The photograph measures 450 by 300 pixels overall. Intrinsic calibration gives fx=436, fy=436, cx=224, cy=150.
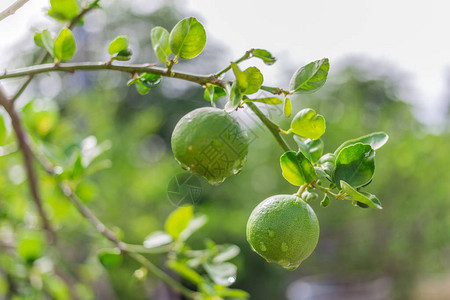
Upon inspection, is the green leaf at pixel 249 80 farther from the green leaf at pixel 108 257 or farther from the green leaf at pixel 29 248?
the green leaf at pixel 29 248

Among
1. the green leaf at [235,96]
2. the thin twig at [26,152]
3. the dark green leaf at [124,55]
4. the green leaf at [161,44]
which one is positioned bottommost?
the thin twig at [26,152]

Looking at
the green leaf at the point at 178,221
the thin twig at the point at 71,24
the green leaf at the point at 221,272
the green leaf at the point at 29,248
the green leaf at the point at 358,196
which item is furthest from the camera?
the green leaf at the point at 29,248

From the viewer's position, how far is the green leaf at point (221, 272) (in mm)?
657

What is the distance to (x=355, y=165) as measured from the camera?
1.16ft

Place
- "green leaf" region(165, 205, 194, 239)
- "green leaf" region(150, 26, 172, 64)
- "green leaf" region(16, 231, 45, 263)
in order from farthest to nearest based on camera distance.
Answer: "green leaf" region(16, 231, 45, 263) → "green leaf" region(165, 205, 194, 239) → "green leaf" region(150, 26, 172, 64)

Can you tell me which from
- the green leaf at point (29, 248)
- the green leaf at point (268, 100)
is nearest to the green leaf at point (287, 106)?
the green leaf at point (268, 100)

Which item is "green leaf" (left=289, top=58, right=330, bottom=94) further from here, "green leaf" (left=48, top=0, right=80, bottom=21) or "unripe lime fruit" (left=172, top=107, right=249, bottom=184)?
"green leaf" (left=48, top=0, right=80, bottom=21)

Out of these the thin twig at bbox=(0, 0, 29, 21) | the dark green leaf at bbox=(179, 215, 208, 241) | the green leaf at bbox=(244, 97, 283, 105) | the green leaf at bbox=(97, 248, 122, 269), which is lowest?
the dark green leaf at bbox=(179, 215, 208, 241)

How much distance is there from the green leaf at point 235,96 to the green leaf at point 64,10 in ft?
1.12

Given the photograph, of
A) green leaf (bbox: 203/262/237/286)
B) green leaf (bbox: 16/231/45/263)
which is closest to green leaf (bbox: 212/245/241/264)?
green leaf (bbox: 203/262/237/286)

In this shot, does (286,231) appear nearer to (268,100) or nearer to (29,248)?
(268,100)

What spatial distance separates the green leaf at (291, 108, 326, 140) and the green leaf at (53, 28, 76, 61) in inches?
10.0

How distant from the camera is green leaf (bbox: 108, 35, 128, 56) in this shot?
46 centimetres

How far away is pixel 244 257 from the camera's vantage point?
12.0ft
